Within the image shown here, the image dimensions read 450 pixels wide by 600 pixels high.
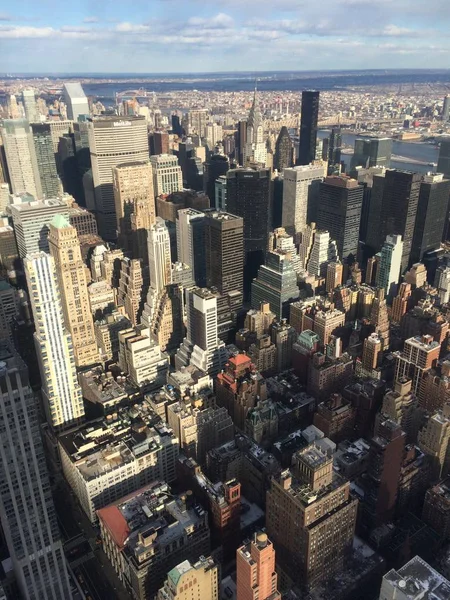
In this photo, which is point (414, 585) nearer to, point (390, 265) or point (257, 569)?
point (257, 569)

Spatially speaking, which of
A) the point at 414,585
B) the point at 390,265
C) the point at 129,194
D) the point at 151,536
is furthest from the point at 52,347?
the point at 390,265

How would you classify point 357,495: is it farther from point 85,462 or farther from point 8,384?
point 8,384

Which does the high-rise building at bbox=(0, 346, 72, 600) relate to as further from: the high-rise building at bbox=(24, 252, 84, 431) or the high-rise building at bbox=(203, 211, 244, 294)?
the high-rise building at bbox=(203, 211, 244, 294)

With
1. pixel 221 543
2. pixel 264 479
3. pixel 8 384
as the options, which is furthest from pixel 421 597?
pixel 8 384

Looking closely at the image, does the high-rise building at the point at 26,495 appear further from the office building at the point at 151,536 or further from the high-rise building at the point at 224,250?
the high-rise building at the point at 224,250

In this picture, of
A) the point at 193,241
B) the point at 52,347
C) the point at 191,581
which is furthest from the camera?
the point at 193,241

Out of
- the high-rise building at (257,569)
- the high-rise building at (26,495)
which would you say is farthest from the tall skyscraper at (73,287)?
the high-rise building at (257,569)
